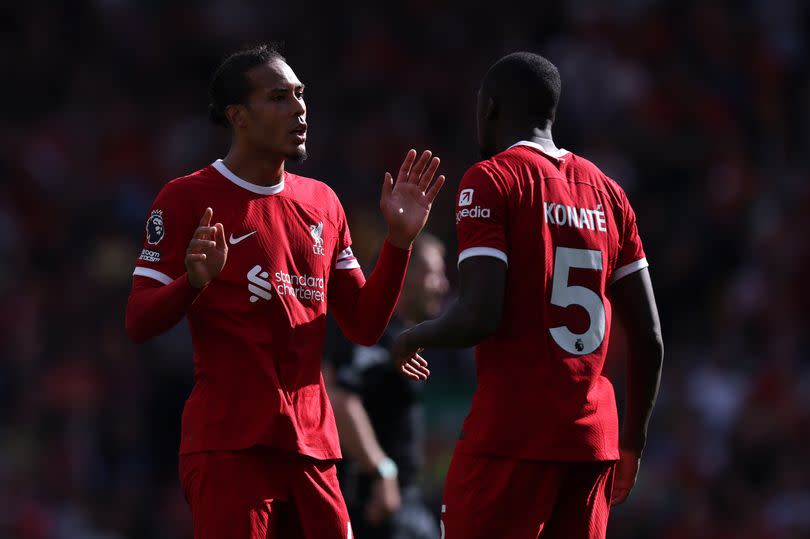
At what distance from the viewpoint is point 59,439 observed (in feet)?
39.5

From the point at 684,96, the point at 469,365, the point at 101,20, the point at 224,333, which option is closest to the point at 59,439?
the point at 469,365

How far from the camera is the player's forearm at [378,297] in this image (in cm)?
466

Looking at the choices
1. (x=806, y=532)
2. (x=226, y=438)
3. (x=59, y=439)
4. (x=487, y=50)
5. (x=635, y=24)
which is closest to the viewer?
(x=226, y=438)

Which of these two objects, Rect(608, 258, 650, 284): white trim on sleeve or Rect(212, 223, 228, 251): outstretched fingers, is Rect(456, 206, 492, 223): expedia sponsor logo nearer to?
Rect(608, 258, 650, 284): white trim on sleeve

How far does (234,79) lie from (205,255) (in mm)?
822

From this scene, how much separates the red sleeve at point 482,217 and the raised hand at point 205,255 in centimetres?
73

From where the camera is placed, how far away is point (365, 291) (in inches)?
185

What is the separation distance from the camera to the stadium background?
34.3 ft

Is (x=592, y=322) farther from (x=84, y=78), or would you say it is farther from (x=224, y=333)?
(x=84, y=78)

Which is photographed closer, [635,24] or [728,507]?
[728,507]

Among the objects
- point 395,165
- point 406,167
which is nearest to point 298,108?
point 406,167

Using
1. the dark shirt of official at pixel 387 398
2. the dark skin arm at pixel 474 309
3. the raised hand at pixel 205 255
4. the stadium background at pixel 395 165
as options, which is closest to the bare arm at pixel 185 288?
the raised hand at pixel 205 255

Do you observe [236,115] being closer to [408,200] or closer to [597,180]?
[408,200]

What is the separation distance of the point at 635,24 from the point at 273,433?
963 centimetres
